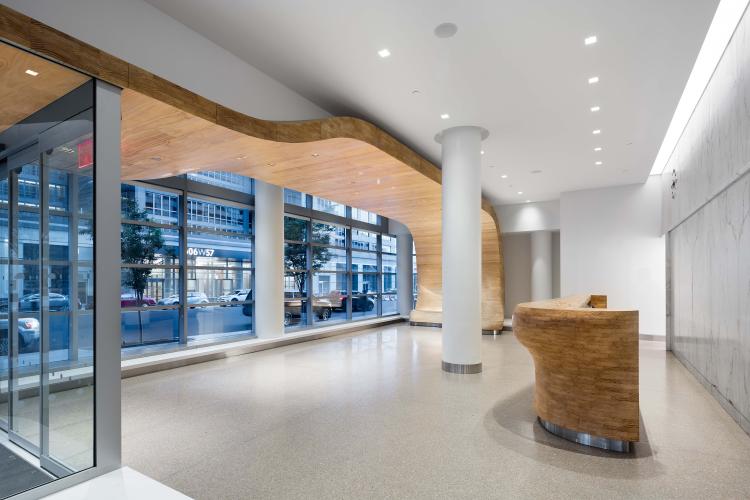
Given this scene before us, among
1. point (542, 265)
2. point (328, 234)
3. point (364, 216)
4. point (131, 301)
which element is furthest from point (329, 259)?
point (542, 265)

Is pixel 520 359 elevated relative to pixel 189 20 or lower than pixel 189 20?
lower

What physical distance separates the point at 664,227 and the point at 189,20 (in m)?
10.3

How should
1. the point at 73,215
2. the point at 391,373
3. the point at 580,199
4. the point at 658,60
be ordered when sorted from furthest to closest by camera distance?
the point at 580,199 < the point at 391,373 < the point at 658,60 < the point at 73,215

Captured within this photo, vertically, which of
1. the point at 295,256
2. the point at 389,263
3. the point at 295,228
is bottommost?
the point at 389,263

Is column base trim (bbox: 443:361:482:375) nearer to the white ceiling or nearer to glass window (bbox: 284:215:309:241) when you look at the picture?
the white ceiling

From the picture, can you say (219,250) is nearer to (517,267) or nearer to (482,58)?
(482,58)

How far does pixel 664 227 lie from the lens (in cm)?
973

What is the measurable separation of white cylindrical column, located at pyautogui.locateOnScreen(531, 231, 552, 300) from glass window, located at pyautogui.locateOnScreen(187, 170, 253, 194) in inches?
366

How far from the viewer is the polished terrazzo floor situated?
3.06 metres

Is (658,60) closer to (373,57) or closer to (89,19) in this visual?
(373,57)

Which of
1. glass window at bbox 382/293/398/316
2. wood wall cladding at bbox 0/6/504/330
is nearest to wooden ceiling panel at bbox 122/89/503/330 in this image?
wood wall cladding at bbox 0/6/504/330

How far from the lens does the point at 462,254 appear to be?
22.1 ft

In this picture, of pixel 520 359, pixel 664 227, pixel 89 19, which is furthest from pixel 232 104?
pixel 664 227

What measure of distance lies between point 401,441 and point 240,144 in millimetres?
3930
